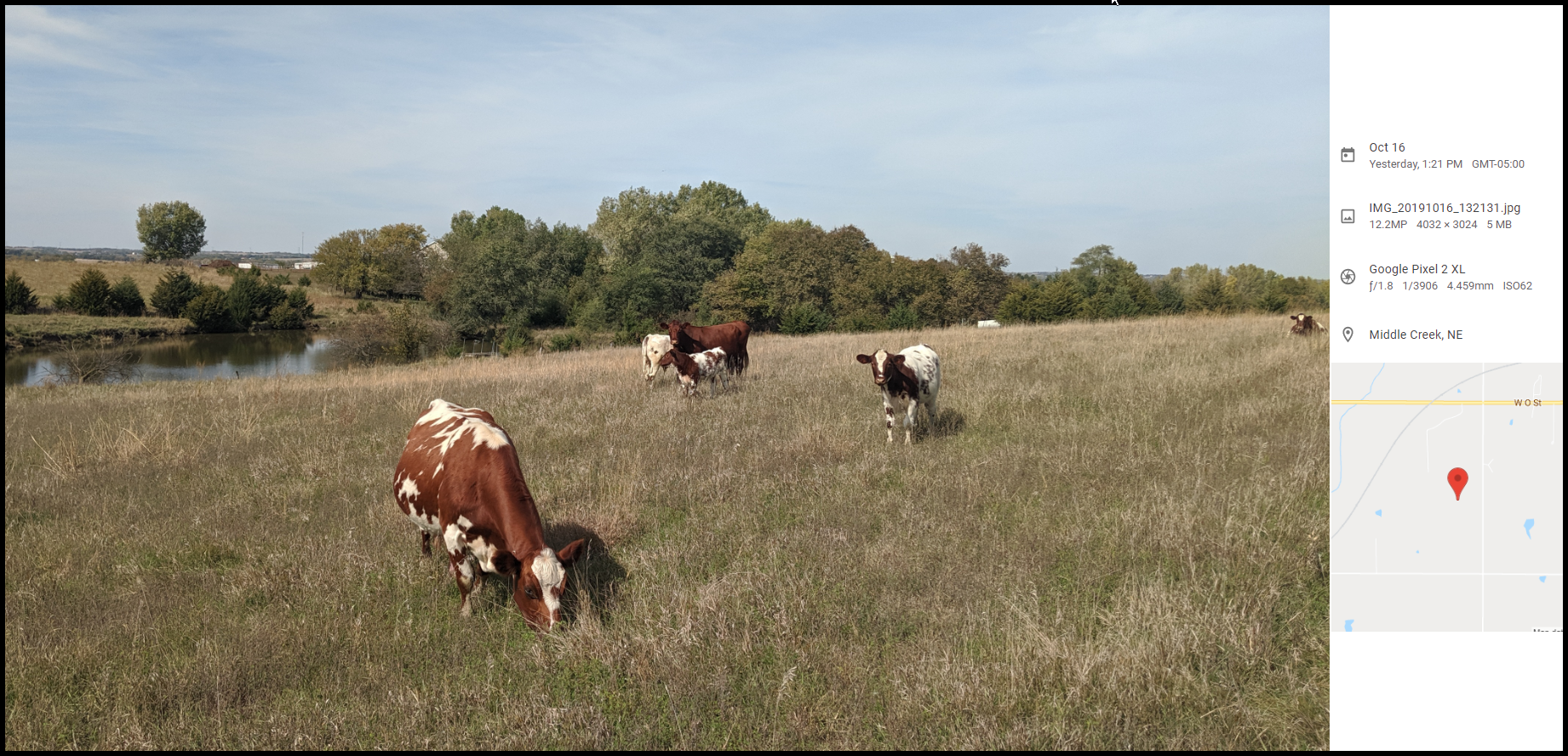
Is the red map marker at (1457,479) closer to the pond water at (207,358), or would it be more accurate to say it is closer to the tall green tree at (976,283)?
the pond water at (207,358)

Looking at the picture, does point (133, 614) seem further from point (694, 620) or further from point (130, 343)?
point (130, 343)

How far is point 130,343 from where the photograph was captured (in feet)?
156

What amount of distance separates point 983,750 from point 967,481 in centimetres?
417

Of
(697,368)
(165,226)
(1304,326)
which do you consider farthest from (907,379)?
(165,226)

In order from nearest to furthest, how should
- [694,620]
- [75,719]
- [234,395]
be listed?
[75,719] < [694,620] < [234,395]

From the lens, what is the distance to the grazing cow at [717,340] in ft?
57.8

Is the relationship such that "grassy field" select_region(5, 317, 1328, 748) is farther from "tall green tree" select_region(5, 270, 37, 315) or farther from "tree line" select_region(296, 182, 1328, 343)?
"tall green tree" select_region(5, 270, 37, 315)

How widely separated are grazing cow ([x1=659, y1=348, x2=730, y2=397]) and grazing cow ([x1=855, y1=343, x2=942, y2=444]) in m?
4.96

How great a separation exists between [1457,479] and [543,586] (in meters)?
5.09

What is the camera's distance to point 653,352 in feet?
57.4

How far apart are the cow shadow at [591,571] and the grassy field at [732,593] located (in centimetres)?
4

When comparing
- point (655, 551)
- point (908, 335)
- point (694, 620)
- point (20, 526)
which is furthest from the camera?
point (908, 335)

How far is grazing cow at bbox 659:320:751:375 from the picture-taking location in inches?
693

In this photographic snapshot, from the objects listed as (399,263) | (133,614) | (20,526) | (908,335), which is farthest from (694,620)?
(399,263)
